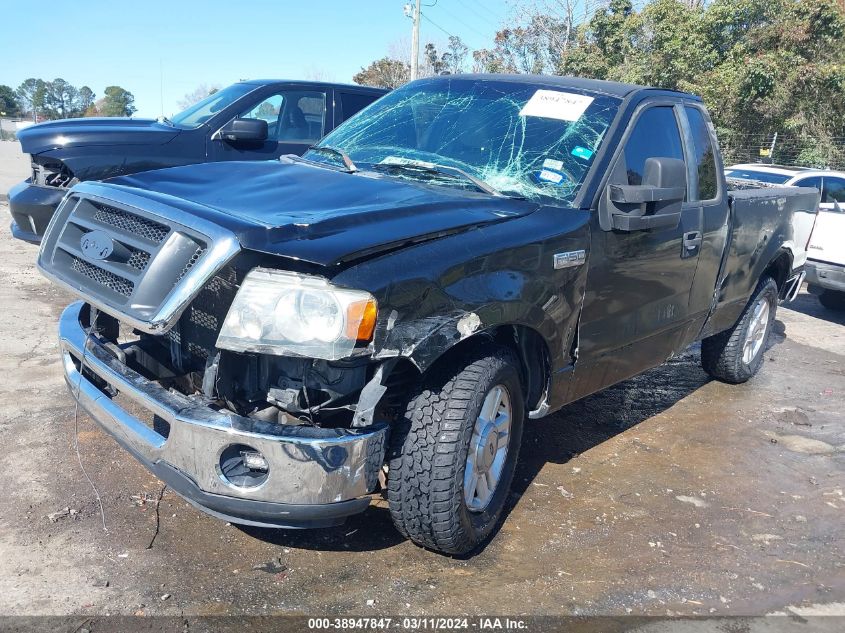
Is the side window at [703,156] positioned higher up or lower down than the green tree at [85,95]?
higher up

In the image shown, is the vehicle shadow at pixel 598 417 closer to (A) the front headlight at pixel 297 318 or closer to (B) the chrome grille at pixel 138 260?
(A) the front headlight at pixel 297 318

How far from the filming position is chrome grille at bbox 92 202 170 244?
2.64 metres

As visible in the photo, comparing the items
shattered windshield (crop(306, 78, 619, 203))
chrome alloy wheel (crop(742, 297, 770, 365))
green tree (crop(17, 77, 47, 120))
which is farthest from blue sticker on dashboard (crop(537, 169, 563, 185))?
green tree (crop(17, 77, 47, 120))

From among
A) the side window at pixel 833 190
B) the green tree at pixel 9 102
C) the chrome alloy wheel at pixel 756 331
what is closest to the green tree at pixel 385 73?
the side window at pixel 833 190

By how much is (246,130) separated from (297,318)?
4625mm

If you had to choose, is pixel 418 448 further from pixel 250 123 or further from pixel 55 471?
pixel 250 123

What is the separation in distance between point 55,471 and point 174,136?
4.06 m

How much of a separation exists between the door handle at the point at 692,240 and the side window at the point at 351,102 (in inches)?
171

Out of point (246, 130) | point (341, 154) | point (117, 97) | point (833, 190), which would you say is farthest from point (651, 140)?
point (117, 97)

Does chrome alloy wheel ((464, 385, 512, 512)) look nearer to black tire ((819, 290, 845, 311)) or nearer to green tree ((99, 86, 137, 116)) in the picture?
black tire ((819, 290, 845, 311))

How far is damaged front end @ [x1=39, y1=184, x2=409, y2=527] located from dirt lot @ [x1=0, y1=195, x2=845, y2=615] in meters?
0.46

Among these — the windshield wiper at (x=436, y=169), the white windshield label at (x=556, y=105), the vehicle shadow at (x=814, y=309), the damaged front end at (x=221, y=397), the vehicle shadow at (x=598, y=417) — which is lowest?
the vehicle shadow at (x=814, y=309)

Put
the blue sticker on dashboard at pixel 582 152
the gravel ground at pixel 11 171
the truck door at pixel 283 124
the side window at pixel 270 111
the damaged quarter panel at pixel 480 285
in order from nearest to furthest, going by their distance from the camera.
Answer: the damaged quarter panel at pixel 480 285 → the blue sticker on dashboard at pixel 582 152 → the truck door at pixel 283 124 → the side window at pixel 270 111 → the gravel ground at pixel 11 171

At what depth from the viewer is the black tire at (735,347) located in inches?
222
